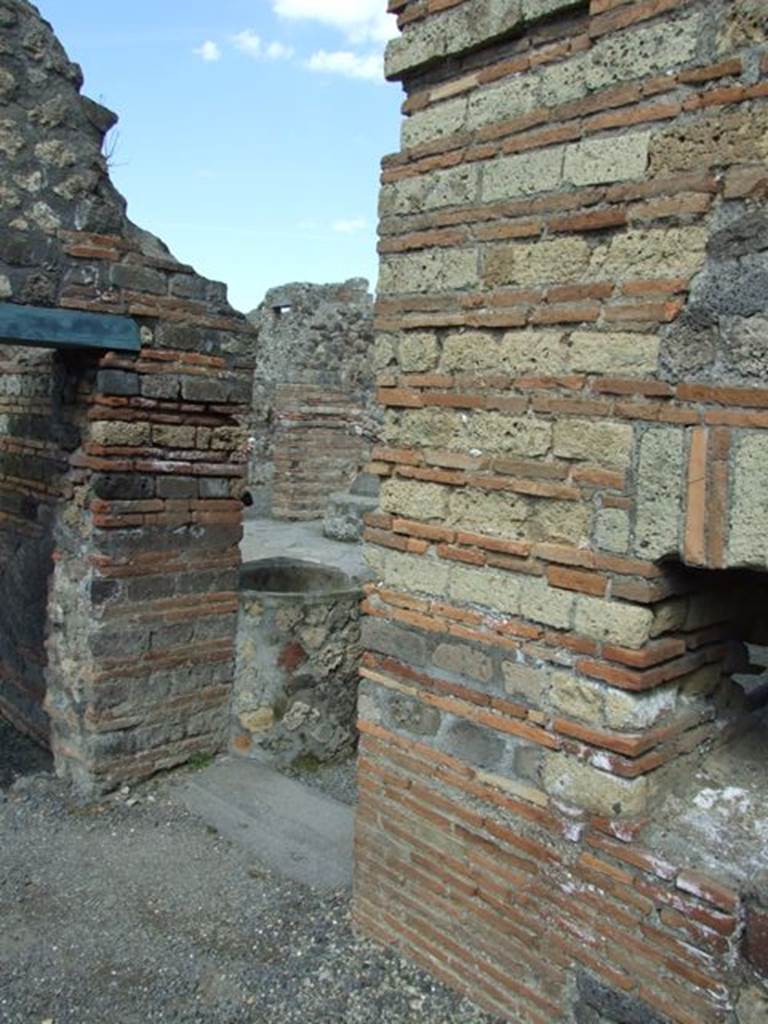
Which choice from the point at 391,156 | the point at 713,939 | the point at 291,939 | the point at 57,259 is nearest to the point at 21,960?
the point at 291,939

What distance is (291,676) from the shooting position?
5.14 meters

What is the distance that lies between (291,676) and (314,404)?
740 centimetres

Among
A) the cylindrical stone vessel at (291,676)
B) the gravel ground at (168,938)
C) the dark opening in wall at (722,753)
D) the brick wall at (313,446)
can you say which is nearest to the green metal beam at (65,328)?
the cylindrical stone vessel at (291,676)

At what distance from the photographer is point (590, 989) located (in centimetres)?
264

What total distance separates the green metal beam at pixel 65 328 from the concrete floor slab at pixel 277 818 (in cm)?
247

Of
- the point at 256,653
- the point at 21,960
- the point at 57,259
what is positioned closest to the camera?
the point at 21,960

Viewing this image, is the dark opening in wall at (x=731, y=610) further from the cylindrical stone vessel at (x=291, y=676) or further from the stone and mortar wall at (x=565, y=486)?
the cylindrical stone vessel at (x=291, y=676)

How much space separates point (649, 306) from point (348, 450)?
10.0 metres

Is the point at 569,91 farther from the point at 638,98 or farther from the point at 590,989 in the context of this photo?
the point at 590,989

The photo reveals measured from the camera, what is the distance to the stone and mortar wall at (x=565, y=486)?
229cm

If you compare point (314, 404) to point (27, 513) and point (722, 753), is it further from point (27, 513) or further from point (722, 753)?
point (722, 753)

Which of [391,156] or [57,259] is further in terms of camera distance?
[57,259]

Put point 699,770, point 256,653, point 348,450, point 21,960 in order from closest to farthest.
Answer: point 699,770, point 21,960, point 256,653, point 348,450

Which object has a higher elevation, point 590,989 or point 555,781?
point 555,781
